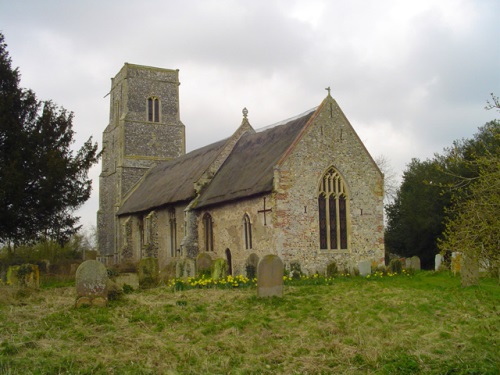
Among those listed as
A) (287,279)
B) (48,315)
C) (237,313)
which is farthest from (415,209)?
(48,315)

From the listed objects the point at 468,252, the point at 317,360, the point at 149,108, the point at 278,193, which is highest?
the point at 149,108

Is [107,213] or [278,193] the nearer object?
[278,193]

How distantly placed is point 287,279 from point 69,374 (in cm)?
1034

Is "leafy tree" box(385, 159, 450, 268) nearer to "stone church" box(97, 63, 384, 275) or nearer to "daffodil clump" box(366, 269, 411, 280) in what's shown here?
"stone church" box(97, 63, 384, 275)

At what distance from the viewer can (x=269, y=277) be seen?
1270 cm

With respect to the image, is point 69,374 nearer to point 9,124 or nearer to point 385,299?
point 385,299

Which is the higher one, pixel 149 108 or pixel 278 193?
pixel 149 108

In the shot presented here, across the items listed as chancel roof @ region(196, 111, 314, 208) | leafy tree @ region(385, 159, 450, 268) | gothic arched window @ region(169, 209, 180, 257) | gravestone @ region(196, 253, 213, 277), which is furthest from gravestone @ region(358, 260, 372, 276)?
gothic arched window @ region(169, 209, 180, 257)

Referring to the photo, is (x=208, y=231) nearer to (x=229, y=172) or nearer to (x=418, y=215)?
(x=229, y=172)

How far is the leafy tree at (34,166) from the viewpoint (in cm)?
2055

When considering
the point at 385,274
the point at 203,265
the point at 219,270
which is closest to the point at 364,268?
the point at 385,274

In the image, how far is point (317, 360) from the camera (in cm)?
776

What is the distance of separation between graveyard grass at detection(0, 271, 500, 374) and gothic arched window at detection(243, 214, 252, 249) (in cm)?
765

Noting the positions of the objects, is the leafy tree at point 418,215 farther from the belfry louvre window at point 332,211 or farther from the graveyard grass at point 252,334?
the graveyard grass at point 252,334
